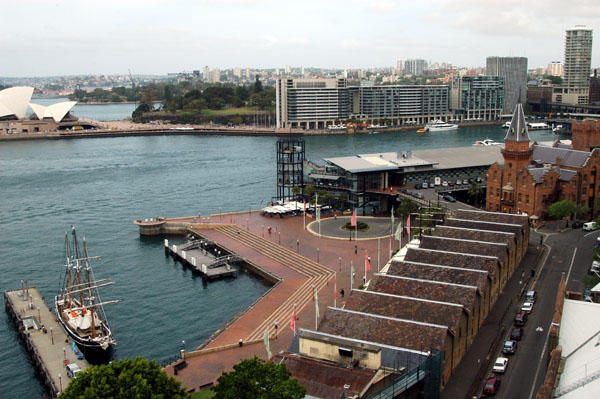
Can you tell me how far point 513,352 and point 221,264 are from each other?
27.7 m

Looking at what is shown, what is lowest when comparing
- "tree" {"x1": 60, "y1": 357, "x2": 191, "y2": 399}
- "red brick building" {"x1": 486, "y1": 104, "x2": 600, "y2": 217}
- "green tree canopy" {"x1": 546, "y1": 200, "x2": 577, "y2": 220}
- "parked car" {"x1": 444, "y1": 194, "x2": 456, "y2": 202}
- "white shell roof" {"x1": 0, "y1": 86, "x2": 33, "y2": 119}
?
"parked car" {"x1": 444, "y1": 194, "x2": 456, "y2": 202}

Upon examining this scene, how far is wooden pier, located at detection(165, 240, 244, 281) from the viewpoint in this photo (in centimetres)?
5122

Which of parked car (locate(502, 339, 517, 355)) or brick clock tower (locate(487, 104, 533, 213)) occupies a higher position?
brick clock tower (locate(487, 104, 533, 213))

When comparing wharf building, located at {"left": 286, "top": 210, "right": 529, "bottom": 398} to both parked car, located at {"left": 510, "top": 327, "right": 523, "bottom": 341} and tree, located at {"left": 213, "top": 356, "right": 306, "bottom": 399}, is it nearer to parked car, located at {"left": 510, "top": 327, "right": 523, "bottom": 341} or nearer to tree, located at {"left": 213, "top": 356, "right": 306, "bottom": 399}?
parked car, located at {"left": 510, "top": 327, "right": 523, "bottom": 341}

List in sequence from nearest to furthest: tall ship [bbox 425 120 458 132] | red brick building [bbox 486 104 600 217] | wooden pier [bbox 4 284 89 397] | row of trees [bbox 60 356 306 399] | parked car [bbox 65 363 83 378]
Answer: row of trees [bbox 60 356 306 399] → parked car [bbox 65 363 83 378] → wooden pier [bbox 4 284 89 397] → red brick building [bbox 486 104 600 217] → tall ship [bbox 425 120 458 132]

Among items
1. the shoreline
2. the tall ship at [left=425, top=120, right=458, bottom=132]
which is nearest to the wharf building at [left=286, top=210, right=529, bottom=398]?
the shoreline

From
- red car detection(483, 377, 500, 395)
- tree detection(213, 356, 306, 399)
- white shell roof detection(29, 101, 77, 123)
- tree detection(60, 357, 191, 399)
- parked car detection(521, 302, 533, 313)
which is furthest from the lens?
white shell roof detection(29, 101, 77, 123)

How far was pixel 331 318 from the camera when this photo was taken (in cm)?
3022

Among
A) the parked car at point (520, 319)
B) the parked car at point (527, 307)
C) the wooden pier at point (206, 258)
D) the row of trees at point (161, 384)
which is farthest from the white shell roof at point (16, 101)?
the row of trees at point (161, 384)

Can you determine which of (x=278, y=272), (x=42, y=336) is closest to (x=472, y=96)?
(x=278, y=272)

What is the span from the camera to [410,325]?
28.7 metres

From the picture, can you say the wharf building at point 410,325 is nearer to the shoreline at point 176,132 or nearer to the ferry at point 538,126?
the shoreline at point 176,132

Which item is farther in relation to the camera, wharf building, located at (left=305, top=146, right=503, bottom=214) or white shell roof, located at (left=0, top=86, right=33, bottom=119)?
white shell roof, located at (left=0, top=86, right=33, bottom=119)

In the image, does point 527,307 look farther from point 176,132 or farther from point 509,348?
point 176,132
